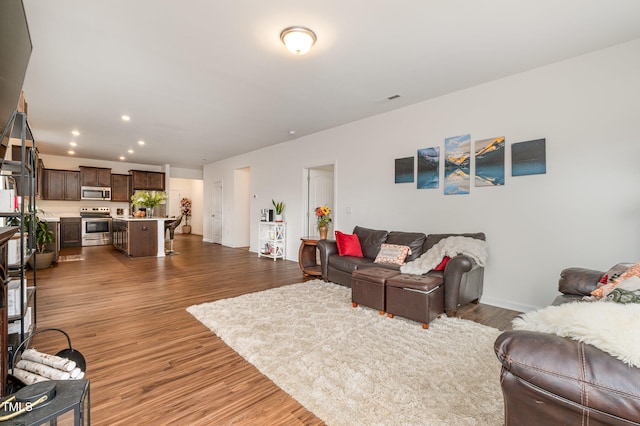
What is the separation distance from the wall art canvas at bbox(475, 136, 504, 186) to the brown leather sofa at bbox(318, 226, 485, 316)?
0.69 m

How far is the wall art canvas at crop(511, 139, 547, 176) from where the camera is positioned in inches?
125

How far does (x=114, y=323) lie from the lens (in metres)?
2.90

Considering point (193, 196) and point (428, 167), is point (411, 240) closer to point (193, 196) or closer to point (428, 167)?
point (428, 167)

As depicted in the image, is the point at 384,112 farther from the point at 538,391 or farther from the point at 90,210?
the point at 90,210

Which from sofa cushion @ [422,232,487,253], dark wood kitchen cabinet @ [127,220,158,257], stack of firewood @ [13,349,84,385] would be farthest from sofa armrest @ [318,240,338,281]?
dark wood kitchen cabinet @ [127,220,158,257]

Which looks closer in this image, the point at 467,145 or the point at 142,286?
the point at 467,145

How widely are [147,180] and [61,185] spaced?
219cm

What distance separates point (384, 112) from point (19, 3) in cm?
414

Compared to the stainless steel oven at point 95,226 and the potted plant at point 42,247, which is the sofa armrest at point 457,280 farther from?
the stainless steel oven at point 95,226

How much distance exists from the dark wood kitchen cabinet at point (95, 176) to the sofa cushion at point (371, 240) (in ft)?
28.7

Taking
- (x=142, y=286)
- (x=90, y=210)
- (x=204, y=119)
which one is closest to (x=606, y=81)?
(x=204, y=119)

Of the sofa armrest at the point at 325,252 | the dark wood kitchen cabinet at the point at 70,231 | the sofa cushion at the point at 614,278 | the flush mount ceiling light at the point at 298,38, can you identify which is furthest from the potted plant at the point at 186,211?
the sofa cushion at the point at 614,278

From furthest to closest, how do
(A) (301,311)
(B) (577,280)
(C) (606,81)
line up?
(A) (301,311)
(C) (606,81)
(B) (577,280)

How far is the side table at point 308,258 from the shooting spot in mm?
4875
